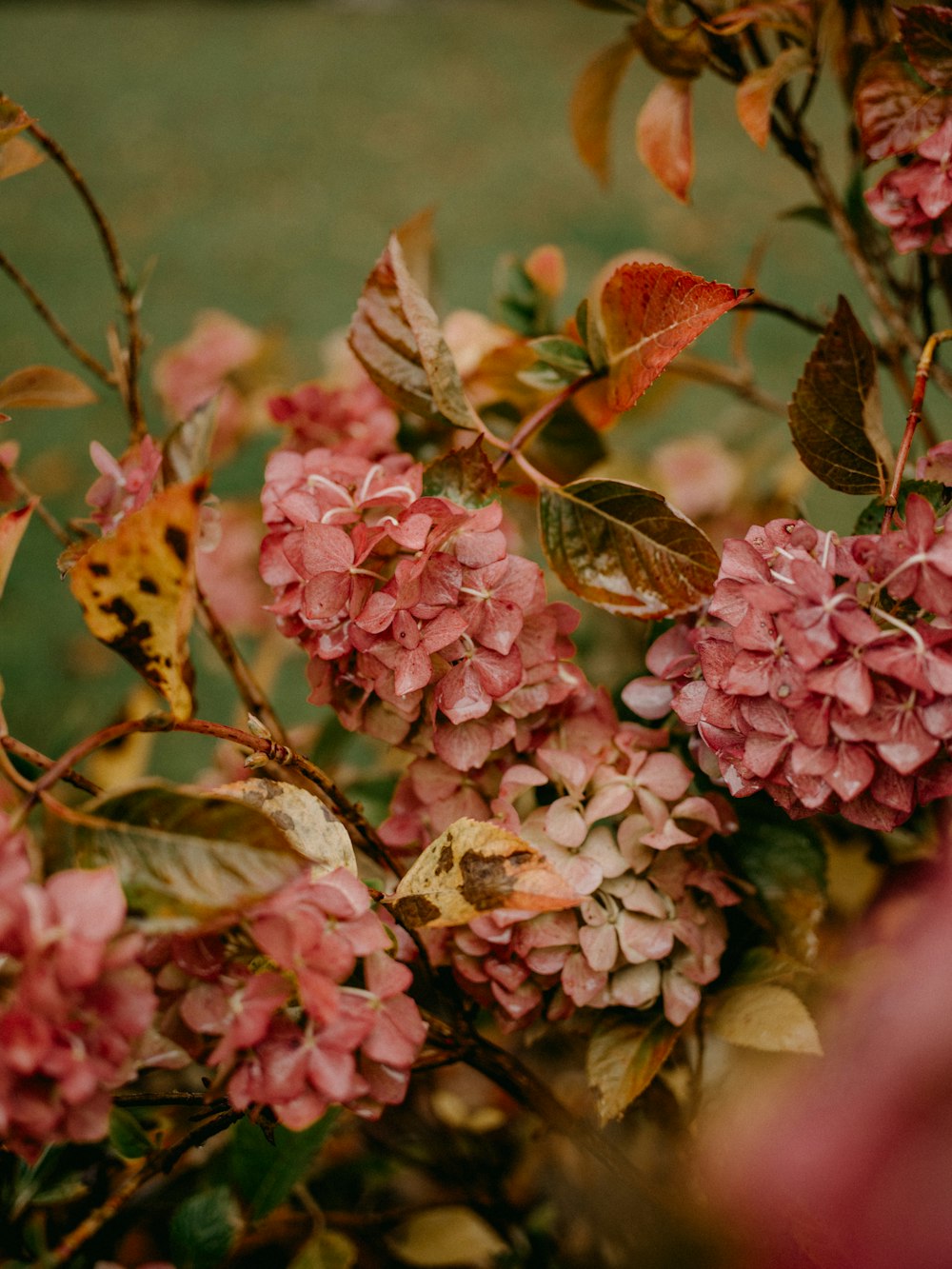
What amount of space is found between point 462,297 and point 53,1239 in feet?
5.34

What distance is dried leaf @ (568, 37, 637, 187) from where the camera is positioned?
1.91 feet

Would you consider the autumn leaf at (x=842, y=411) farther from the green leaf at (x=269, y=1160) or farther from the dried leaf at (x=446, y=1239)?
the dried leaf at (x=446, y=1239)

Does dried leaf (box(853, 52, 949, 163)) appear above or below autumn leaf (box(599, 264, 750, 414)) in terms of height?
above

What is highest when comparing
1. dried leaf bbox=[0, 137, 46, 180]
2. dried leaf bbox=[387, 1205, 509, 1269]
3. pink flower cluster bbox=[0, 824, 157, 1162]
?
dried leaf bbox=[0, 137, 46, 180]

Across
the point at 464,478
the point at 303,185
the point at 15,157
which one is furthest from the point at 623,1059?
the point at 303,185

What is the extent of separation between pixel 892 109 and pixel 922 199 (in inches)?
2.0

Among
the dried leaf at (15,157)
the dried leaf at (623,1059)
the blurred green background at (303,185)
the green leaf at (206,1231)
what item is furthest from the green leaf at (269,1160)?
the blurred green background at (303,185)

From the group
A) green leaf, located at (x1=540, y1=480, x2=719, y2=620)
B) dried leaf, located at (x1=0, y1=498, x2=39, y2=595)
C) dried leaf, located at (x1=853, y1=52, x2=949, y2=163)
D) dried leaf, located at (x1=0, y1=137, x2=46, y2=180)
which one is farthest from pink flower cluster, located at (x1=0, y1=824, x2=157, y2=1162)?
dried leaf, located at (x1=853, y1=52, x2=949, y2=163)

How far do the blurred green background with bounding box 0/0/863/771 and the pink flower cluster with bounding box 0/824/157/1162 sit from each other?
43.1 inches

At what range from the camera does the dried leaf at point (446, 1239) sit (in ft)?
2.13

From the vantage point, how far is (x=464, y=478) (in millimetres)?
440

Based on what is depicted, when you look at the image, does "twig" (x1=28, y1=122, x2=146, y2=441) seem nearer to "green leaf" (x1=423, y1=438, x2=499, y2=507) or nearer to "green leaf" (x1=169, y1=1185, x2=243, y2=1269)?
"green leaf" (x1=423, y1=438, x2=499, y2=507)

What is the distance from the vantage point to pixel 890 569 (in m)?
0.35

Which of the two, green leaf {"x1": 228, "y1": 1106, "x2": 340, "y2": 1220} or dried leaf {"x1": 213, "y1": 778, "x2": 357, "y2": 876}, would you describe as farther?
green leaf {"x1": 228, "y1": 1106, "x2": 340, "y2": 1220}
